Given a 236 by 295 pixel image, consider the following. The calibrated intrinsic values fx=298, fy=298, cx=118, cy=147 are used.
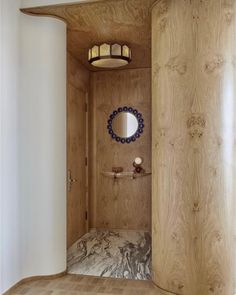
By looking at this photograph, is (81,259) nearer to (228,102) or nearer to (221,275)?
(221,275)

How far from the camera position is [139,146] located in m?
4.85

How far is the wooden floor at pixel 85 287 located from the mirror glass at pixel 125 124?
246 centimetres

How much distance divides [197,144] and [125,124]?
2.43 m

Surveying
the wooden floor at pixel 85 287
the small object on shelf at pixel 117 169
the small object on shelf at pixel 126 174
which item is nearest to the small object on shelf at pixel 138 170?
the small object on shelf at pixel 126 174

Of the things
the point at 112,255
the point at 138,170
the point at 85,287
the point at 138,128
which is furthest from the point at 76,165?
the point at 85,287

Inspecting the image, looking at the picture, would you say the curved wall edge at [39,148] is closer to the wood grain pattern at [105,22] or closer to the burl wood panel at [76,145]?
the wood grain pattern at [105,22]

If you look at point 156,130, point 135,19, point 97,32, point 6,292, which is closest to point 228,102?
point 156,130

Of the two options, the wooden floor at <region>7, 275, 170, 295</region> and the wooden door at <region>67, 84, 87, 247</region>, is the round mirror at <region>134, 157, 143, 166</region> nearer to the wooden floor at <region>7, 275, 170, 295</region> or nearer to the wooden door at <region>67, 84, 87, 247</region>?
the wooden door at <region>67, 84, 87, 247</region>

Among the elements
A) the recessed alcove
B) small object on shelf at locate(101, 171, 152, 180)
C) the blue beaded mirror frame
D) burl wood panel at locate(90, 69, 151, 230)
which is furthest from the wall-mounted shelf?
the recessed alcove

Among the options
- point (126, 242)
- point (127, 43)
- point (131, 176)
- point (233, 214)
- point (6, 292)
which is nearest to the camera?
point (233, 214)

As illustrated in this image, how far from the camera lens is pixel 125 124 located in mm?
4863

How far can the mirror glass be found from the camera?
4.85 metres

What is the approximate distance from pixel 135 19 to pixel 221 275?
2.54 meters

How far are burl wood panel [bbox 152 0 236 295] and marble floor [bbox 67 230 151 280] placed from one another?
23.9 inches
